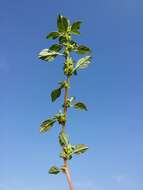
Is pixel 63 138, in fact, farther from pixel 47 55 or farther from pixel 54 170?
pixel 47 55

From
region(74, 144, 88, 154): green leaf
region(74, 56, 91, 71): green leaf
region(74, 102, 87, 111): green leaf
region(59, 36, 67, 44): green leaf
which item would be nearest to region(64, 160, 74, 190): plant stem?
region(74, 144, 88, 154): green leaf

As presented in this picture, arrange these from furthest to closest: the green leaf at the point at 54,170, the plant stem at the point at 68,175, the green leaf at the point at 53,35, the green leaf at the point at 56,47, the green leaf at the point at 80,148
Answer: the green leaf at the point at 53,35, the green leaf at the point at 56,47, the green leaf at the point at 80,148, the green leaf at the point at 54,170, the plant stem at the point at 68,175

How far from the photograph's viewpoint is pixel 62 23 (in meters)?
4.27

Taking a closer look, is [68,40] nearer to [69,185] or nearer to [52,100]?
[52,100]

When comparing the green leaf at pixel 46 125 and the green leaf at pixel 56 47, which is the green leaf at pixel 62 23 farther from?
the green leaf at pixel 46 125

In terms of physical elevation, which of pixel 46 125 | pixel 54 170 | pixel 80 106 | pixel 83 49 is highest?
pixel 83 49

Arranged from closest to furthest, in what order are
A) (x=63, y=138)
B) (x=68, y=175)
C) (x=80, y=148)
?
1. (x=68, y=175)
2. (x=63, y=138)
3. (x=80, y=148)

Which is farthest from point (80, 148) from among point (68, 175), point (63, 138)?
point (68, 175)

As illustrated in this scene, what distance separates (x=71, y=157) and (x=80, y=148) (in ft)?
0.85

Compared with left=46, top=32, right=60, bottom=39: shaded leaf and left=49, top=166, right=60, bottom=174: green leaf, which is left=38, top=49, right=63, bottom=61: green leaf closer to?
left=46, top=32, right=60, bottom=39: shaded leaf

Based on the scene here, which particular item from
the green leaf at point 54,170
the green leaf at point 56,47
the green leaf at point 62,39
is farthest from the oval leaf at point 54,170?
the green leaf at point 62,39

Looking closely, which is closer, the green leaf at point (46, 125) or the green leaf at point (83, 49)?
the green leaf at point (46, 125)

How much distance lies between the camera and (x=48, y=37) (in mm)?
4520

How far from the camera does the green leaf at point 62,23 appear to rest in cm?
422
